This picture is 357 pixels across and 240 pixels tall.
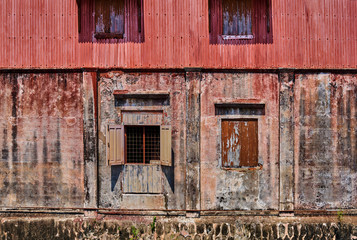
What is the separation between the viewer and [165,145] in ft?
28.4

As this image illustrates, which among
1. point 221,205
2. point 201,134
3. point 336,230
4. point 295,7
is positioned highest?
point 295,7

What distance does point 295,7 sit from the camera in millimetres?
8953

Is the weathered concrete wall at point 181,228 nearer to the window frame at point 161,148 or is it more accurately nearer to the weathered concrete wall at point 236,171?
the weathered concrete wall at point 236,171

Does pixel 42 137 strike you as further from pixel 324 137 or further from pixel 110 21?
pixel 324 137

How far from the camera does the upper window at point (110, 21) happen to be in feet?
29.8

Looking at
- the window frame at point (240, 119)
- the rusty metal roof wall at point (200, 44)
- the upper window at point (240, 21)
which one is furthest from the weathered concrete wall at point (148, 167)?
the upper window at point (240, 21)

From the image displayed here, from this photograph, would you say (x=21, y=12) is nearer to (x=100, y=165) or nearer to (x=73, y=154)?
(x=73, y=154)

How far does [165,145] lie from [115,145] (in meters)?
1.50

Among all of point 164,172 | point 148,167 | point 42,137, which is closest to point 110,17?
point 42,137

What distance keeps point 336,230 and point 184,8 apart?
319 inches

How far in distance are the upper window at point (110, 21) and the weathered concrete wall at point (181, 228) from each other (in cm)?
557

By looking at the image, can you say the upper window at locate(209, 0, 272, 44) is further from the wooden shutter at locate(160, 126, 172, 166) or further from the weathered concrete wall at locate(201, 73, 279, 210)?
the wooden shutter at locate(160, 126, 172, 166)

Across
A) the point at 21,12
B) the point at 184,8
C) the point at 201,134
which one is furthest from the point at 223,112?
the point at 21,12

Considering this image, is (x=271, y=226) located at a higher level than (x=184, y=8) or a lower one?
lower
